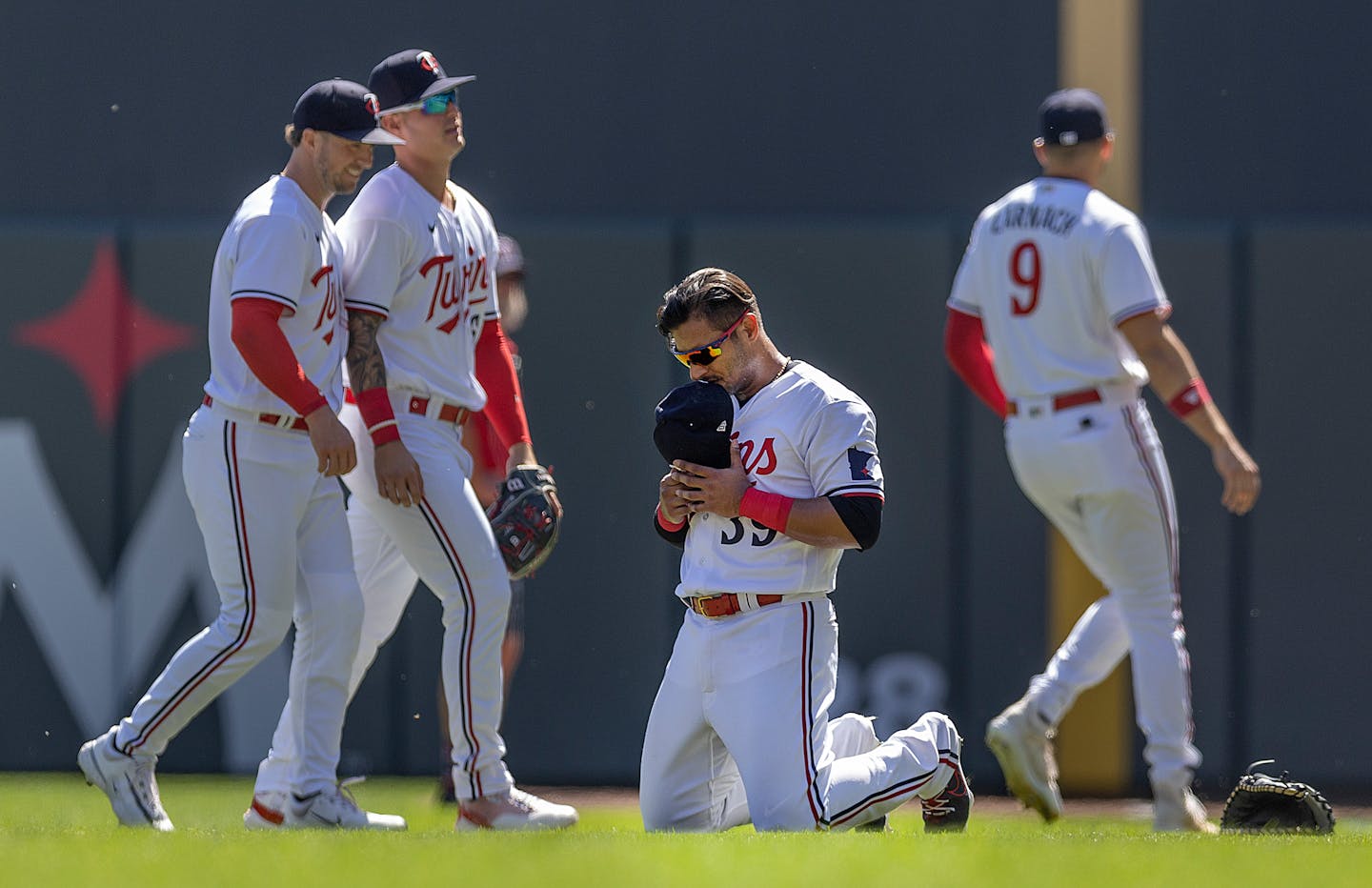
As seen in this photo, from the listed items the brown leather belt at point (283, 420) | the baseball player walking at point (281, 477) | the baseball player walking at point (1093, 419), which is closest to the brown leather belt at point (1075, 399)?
the baseball player walking at point (1093, 419)

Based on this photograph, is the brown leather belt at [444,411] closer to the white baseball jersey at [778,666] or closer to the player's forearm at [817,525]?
the white baseball jersey at [778,666]

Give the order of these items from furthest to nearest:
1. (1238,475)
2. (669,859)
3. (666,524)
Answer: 1. (1238,475)
2. (666,524)
3. (669,859)

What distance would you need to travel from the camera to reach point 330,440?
4258 millimetres

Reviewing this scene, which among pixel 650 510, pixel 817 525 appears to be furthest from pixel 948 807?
pixel 650 510

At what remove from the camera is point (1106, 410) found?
5113 millimetres

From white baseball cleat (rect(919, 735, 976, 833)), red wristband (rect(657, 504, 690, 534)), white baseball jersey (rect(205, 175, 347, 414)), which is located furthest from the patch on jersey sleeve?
Answer: white baseball jersey (rect(205, 175, 347, 414))

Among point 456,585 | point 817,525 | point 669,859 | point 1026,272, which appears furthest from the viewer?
point 1026,272

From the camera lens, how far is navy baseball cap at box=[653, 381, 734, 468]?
3990 millimetres

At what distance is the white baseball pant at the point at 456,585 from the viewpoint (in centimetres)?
461

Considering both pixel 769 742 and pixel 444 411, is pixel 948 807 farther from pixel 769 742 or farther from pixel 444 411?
pixel 444 411

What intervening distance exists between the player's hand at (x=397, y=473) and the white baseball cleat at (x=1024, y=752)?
5.75 ft

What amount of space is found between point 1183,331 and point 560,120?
7.41 feet

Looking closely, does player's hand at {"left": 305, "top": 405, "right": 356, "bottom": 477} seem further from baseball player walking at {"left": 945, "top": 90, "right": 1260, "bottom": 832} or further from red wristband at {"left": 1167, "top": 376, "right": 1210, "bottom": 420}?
red wristband at {"left": 1167, "top": 376, "right": 1210, "bottom": 420}

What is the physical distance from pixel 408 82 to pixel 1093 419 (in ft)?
6.47
